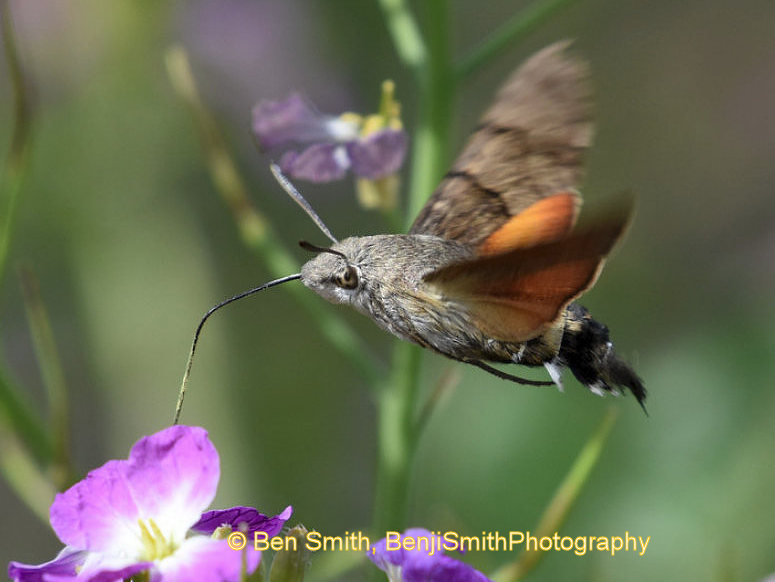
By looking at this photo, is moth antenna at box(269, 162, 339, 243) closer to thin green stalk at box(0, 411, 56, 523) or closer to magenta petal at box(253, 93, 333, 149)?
magenta petal at box(253, 93, 333, 149)

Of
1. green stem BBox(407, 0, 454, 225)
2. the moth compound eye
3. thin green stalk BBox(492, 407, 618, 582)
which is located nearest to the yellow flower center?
the moth compound eye

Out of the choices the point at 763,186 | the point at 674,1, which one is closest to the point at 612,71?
the point at 674,1

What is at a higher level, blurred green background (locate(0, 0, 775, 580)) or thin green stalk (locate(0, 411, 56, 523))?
thin green stalk (locate(0, 411, 56, 523))

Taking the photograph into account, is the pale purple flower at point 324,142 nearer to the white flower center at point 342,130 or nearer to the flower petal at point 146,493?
the white flower center at point 342,130

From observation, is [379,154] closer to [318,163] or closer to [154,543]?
[318,163]

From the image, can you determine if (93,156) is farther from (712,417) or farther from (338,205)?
(712,417)

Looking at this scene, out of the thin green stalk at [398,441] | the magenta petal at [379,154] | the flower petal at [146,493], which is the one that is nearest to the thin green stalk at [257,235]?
the thin green stalk at [398,441]

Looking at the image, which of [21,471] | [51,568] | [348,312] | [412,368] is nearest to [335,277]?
[412,368]
